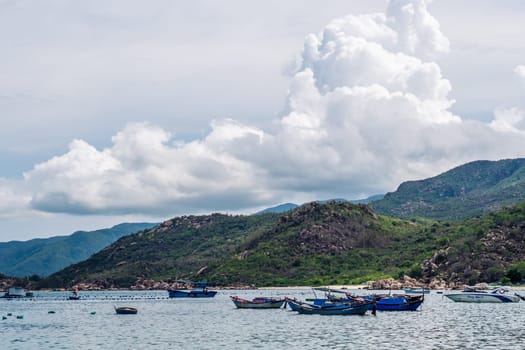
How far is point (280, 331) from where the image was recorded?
9825 cm

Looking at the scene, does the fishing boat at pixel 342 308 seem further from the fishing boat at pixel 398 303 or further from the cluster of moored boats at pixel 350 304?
the fishing boat at pixel 398 303

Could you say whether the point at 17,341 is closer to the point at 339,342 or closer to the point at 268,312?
the point at 339,342

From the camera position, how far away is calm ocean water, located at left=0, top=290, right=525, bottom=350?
82875 mm

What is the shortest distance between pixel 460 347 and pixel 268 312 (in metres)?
66.1

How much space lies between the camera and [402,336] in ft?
289

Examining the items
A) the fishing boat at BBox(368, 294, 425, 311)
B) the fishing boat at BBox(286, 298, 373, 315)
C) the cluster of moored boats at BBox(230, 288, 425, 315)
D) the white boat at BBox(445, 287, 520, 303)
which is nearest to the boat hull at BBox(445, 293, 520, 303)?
the white boat at BBox(445, 287, 520, 303)

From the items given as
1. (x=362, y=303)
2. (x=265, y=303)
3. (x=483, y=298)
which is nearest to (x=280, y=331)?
(x=362, y=303)

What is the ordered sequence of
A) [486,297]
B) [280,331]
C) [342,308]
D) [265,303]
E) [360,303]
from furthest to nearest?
1. [486,297]
2. [265,303]
3. [342,308]
4. [360,303]
5. [280,331]

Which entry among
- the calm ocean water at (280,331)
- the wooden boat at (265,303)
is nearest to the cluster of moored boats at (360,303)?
the wooden boat at (265,303)

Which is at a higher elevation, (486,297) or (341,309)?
(486,297)

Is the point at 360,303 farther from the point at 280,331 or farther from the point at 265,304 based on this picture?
the point at 265,304

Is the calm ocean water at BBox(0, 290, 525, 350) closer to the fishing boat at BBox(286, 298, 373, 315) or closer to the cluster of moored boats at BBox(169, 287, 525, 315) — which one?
the fishing boat at BBox(286, 298, 373, 315)

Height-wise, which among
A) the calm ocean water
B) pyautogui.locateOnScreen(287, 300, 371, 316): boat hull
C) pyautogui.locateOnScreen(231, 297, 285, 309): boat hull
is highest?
pyautogui.locateOnScreen(231, 297, 285, 309): boat hull

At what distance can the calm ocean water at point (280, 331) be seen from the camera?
82.9 metres
